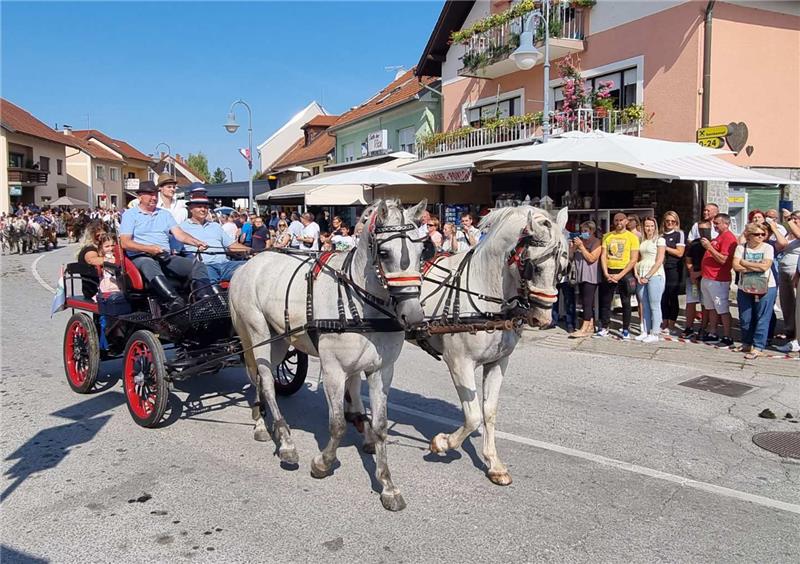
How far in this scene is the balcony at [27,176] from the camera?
4325cm

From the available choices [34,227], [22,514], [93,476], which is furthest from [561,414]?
[34,227]

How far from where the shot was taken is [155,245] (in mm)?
6223

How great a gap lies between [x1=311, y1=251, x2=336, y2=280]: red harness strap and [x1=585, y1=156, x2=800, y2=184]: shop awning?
652cm

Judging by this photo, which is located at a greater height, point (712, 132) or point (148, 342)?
point (712, 132)

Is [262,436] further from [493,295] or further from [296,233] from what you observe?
[296,233]

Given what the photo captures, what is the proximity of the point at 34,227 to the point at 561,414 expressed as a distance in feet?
98.1

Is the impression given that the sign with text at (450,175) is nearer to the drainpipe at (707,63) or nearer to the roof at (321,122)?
the drainpipe at (707,63)

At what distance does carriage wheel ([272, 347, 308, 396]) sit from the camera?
6.46 metres

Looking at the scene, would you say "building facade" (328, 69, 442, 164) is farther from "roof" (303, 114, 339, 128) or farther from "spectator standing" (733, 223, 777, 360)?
"spectator standing" (733, 223, 777, 360)

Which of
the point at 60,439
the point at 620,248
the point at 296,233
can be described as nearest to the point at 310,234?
the point at 296,233

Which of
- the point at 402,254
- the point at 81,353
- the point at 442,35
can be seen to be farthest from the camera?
the point at 442,35

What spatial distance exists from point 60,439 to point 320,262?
2.75 metres

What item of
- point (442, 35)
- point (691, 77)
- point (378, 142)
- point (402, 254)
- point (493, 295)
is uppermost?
point (442, 35)

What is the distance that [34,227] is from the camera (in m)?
29.1
